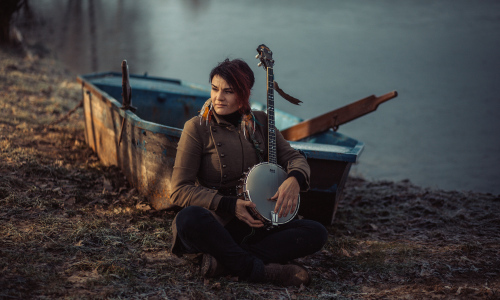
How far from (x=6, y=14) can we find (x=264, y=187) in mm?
12392

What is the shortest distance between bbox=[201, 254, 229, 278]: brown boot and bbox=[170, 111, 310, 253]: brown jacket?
0.92 feet

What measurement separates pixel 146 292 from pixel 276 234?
41.6 inches

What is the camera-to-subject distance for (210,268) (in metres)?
3.69

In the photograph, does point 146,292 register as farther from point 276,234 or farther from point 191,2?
point 191,2

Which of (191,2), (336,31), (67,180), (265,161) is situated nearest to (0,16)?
(67,180)

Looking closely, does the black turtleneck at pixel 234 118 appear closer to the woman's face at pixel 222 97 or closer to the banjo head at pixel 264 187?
the woman's face at pixel 222 97

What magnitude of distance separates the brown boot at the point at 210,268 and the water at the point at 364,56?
5.86m

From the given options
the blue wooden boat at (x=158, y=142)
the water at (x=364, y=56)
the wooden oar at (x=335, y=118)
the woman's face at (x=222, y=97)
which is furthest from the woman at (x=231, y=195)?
the water at (x=364, y=56)

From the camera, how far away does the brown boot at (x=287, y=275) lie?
3788 millimetres

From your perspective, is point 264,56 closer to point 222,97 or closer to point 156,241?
point 222,97

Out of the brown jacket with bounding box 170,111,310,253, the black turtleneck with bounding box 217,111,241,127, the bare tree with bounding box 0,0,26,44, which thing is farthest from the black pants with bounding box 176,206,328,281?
the bare tree with bounding box 0,0,26,44

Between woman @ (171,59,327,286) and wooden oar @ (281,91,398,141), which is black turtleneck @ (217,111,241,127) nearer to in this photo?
woman @ (171,59,327,286)

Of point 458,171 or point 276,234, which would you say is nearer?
point 276,234

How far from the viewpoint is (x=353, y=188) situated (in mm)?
7441
